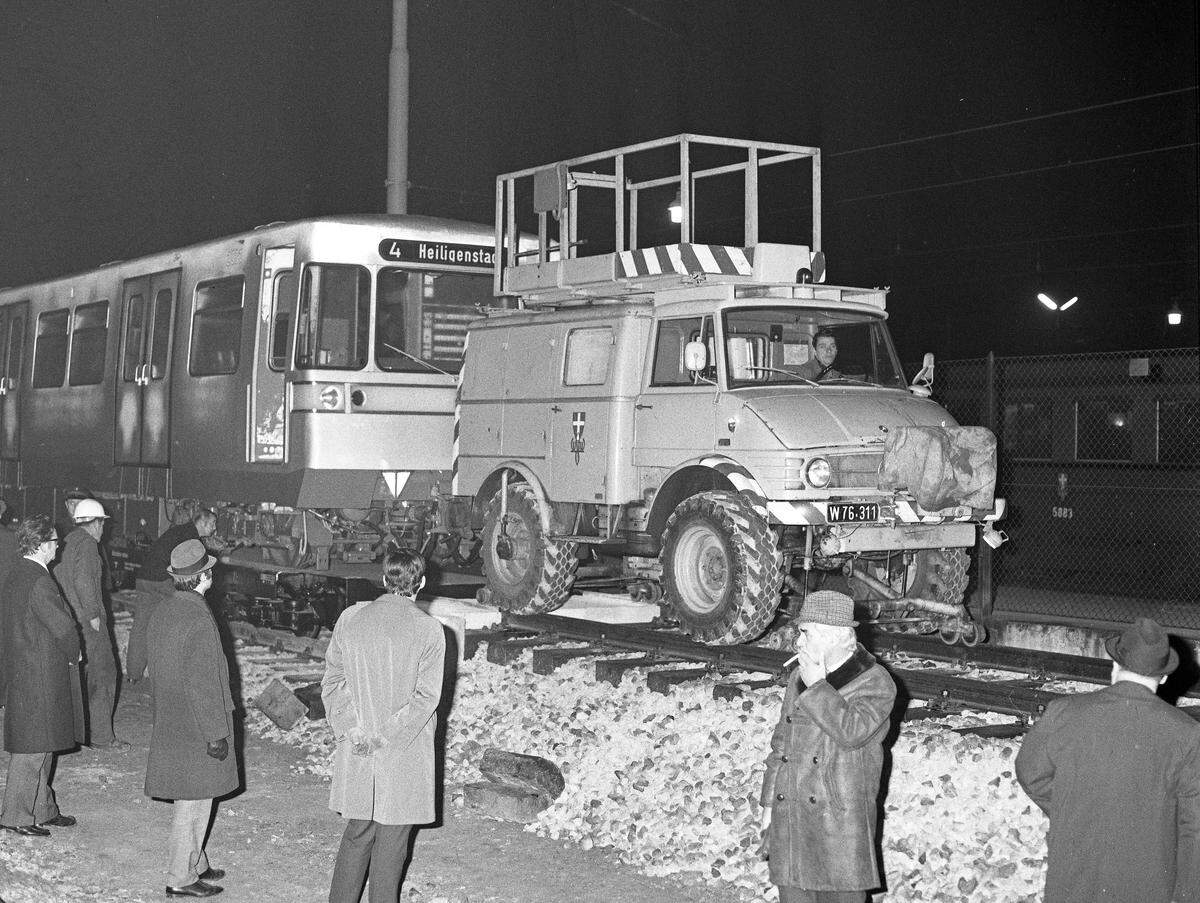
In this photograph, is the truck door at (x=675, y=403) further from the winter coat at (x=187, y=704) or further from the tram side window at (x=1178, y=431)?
the tram side window at (x=1178, y=431)

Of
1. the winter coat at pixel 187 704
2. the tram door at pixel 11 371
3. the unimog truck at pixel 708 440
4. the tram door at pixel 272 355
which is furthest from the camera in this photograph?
the tram door at pixel 11 371

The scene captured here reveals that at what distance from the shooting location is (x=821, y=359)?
1129 centimetres

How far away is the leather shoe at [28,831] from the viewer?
8.44m

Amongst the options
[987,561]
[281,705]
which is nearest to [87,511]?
[281,705]

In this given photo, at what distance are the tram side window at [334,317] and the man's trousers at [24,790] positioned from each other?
227 inches

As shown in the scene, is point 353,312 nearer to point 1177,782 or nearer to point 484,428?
point 484,428

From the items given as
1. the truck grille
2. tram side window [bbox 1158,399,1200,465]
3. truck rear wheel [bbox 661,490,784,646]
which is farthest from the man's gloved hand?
tram side window [bbox 1158,399,1200,465]

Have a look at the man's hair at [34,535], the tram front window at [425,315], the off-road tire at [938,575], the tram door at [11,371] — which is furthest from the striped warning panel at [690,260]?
the tram door at [11,371]

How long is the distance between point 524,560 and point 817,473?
3.12 m

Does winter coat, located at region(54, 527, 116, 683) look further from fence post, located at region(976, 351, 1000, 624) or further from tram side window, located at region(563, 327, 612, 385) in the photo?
fence post, located at region(976, 351, 1000, 624)

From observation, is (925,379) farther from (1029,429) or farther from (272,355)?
(1029,429)

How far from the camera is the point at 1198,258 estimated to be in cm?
3206

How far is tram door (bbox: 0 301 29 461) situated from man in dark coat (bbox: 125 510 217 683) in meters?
9.01

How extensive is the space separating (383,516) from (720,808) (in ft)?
22.9
